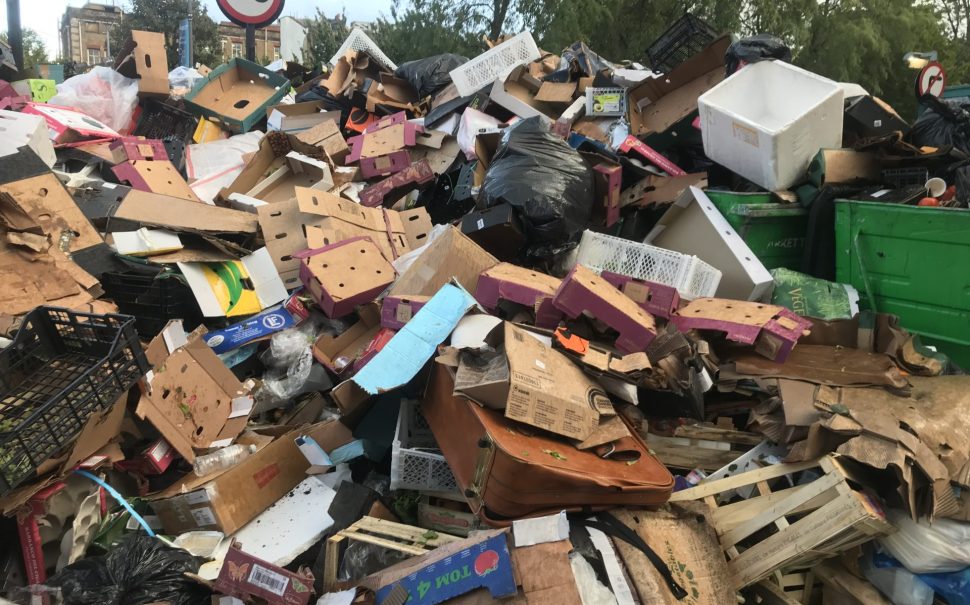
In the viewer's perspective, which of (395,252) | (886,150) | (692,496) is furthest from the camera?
(395,252)

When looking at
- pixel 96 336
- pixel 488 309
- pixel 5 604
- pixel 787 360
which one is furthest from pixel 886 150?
pixel 5 604

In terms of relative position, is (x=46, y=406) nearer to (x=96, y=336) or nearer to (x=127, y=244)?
(x=96, y=336)

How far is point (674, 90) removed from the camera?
14.6 feet

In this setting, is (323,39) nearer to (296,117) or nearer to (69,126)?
(296,117)

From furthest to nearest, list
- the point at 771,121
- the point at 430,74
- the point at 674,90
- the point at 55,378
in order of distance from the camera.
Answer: the point at 430,74 → the point at 674,90 → the point at 771,121 → the point at 55,378

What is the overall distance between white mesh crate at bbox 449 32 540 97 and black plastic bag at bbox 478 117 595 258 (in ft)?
6.54

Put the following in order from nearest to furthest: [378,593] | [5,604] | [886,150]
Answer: [5,604], [378,593], [886,150]

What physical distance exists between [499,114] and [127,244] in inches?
121

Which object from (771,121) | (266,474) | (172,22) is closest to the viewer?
(266,474)

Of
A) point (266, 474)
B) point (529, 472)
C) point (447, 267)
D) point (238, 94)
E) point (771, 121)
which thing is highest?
point (771, 121)

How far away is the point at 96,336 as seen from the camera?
7.31 ft

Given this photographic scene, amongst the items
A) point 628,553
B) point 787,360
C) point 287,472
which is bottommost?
point 287,472

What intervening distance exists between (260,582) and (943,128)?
4018mm

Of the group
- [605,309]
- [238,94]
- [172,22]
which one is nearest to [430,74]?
[238,94]
